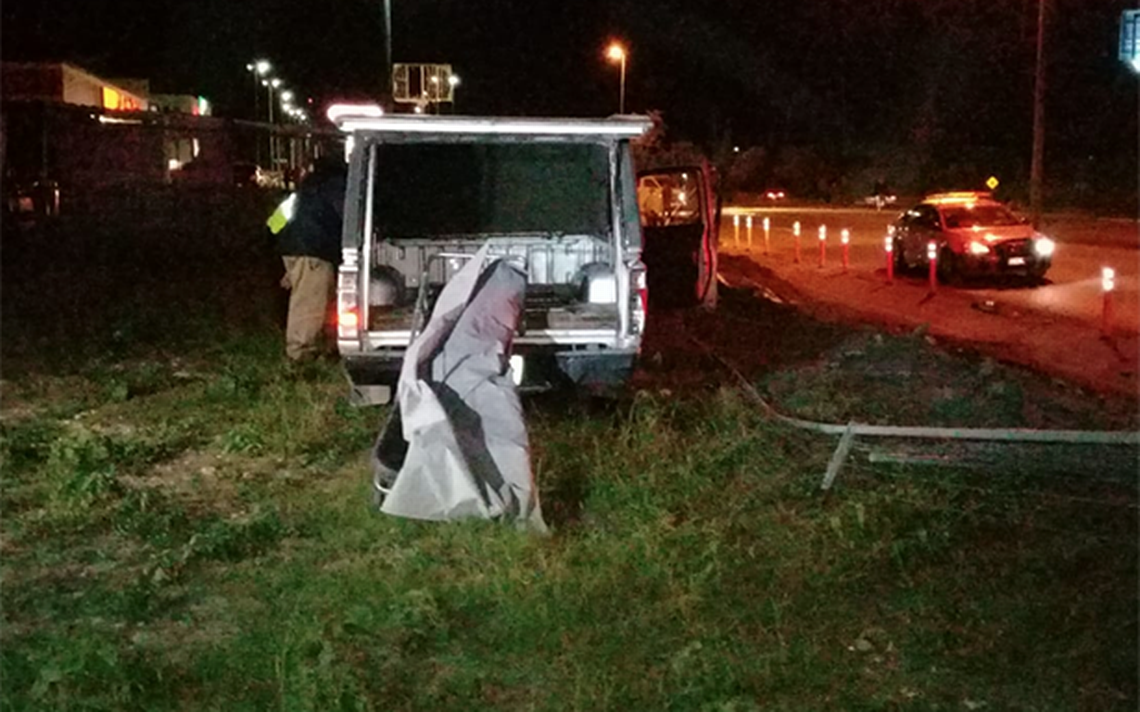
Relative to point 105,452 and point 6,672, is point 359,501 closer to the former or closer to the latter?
point 105,452

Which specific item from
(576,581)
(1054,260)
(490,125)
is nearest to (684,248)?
(490,125)

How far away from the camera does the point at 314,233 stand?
41.0 ft

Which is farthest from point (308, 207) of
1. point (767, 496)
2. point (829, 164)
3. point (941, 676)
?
point (829, 164)

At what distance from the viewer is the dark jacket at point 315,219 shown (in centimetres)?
1245

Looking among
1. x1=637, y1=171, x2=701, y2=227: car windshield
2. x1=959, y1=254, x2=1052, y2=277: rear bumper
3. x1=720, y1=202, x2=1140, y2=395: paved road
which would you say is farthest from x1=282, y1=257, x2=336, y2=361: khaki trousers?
x1=959, y1=254, x2=1052, y2=277: rear bumper

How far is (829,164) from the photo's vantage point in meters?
72.4

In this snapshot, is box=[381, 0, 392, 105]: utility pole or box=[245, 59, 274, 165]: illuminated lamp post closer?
box=[381, 0, 392, 105]: utility pole

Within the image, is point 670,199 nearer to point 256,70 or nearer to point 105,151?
point 105,151

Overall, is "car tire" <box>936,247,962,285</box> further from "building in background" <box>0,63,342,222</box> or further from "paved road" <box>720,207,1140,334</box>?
"building in background" <box>0,63,342,222</box>

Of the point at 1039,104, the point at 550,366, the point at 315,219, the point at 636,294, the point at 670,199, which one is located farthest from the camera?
the point at 1039,104

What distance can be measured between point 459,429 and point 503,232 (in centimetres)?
467

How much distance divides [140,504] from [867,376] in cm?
650

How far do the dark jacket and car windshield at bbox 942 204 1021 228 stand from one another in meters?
14.7

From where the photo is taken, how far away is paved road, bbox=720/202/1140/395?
15.7m
